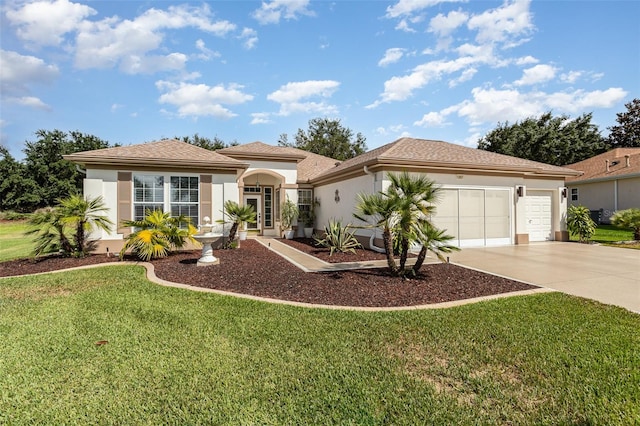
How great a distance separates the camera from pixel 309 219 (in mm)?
18922

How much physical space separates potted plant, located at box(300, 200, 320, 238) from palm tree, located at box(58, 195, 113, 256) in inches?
390

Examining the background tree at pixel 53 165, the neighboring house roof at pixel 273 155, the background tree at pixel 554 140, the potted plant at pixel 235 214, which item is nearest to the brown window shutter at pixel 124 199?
the potted plant at pixel 235 214

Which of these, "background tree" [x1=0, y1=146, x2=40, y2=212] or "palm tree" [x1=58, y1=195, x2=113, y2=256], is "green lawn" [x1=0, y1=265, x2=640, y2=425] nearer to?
"palm tree" [x1=58, y1=195, x2=113, y2=256]

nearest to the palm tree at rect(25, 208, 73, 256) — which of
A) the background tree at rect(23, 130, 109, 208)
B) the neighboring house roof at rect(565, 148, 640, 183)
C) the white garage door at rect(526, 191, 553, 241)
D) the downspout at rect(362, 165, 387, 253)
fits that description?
the downspout at rect(362, 165, 387, 253)

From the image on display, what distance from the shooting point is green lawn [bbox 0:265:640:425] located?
2.80 metres

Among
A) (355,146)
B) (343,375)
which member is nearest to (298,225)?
(343,375)

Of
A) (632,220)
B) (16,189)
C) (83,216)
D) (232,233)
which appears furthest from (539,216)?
(16,189)

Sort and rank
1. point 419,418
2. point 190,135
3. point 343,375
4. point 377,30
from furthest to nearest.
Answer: point 190,135
point 377,30
point 343,375
point 419,418

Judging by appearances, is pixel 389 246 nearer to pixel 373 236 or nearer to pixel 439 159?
pixel 373 236

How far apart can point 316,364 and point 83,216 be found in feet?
33.5

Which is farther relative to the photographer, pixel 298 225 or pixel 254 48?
pixel 298 225

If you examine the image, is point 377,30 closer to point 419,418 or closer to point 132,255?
point 132,255

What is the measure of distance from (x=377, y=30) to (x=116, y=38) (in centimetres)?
1025

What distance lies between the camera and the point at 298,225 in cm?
1866
